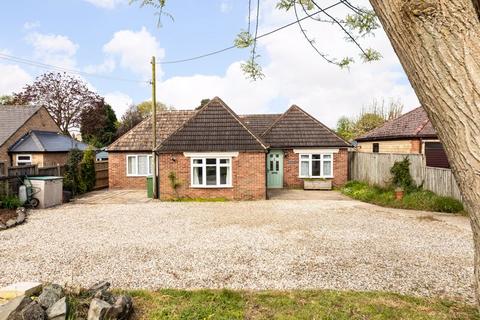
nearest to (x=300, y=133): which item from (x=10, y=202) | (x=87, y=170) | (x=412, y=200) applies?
(x=412, y=200)

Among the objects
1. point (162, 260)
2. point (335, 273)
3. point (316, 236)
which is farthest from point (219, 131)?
point (335, 273)

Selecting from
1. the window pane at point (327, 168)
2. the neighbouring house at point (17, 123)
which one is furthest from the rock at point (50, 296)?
the neighbouring house at point (17, 123)

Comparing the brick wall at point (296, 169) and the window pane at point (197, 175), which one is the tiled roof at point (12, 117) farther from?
the brick wall at point (296, 169)

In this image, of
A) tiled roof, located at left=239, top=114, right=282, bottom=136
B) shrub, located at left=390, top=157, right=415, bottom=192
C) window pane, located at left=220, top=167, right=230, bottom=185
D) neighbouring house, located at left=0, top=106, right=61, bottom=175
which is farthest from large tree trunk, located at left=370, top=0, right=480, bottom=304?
neighbouring house, located at left=0, top=106, right=61, bottom=175

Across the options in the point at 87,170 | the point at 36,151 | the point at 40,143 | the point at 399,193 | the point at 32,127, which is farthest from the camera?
the point at 32,127

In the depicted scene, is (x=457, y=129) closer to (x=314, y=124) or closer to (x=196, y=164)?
(x=196, y=164)

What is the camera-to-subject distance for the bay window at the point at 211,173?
51.3ft

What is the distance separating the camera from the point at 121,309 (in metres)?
4.05

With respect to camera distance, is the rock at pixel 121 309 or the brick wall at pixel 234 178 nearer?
the rock at pixel 121 309

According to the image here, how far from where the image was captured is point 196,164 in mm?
15695

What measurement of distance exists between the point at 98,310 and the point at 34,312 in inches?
27.9

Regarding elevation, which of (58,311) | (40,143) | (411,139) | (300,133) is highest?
(300,133)

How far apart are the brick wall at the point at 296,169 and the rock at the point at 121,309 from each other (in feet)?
53.9

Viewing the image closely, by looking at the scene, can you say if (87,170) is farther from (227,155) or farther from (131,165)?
(227,155)
